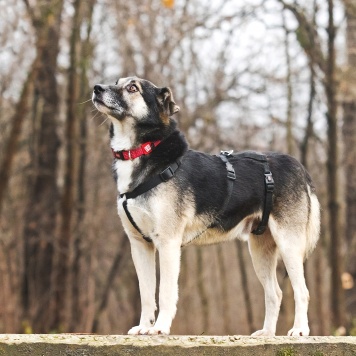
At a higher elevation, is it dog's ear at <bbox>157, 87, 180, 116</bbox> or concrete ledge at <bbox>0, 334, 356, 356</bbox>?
dog's ear at <bbox>157, 87, 180, 116</bbox>

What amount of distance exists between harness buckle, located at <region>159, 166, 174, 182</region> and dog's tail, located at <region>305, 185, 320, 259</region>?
62.4 inches

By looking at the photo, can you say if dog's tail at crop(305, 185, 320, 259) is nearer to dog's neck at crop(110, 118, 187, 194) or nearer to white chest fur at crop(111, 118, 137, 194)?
dog's neck at crop(110, 118, 187, 194)

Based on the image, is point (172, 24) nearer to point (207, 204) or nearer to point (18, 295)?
point (18, 295)

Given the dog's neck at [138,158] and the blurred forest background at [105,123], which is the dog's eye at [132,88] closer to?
the dog's neck at [138,158]

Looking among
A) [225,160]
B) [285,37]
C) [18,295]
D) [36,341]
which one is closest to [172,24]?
[285,37]

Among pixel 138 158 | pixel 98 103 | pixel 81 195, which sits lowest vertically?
pixel 81 195

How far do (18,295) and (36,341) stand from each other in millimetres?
15444

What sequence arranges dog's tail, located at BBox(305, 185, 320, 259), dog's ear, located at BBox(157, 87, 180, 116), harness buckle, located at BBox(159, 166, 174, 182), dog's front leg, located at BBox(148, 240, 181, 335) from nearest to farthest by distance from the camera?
dog's front leg, located at BBox(148, 240, 181, 335) → harness buckle, located at BBox(159, 166, 174, 182) → dog's ear, located at BBox(157, 87, 180, 116) → dog's tail, located at BBox(305, 185, 320, 259)

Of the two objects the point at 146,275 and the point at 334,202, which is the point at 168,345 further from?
the point at 334,202

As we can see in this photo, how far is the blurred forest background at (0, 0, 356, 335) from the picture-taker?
626 inches

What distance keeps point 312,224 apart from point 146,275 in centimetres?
178

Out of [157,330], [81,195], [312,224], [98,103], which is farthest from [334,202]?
[157,330]

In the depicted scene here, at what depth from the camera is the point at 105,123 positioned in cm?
1967

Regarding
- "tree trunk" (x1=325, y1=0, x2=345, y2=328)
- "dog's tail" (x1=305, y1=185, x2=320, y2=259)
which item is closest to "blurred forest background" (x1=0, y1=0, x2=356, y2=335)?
"tree trunk" (x1=325, y1=0, x2=345, y2=328)
